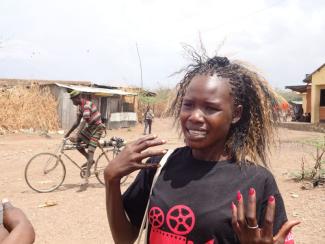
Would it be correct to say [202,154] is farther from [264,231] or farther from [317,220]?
[317,220]

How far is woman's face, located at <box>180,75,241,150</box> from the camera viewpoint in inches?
65.6

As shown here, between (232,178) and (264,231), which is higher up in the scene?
(232,178)

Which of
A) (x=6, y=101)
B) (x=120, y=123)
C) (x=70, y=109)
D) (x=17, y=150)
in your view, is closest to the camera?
(x=17, y=150)

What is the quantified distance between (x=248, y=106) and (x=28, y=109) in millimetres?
19664

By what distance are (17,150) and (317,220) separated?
10833mm

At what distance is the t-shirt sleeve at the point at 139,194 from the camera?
5.94ft

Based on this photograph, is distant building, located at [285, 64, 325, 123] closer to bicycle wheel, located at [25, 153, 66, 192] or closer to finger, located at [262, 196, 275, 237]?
bicycle wheel, located at [25, 153, 66, 192]

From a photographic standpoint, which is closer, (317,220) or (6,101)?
(317,220)

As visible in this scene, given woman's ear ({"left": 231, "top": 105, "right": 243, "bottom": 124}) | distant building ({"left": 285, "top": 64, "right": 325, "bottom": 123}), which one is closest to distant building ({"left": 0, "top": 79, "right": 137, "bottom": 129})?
distant building ({"left": 285, "top": 64, "right": 325, "bottom": 123})

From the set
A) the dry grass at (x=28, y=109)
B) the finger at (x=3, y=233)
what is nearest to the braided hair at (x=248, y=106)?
the finger at (x=3, y=233)

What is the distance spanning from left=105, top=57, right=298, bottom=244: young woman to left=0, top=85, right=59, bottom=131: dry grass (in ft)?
61.8

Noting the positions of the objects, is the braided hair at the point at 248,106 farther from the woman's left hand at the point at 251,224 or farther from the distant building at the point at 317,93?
the distant building at the point at 317,93

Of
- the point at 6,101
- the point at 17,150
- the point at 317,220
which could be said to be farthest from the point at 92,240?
the point at 6,101

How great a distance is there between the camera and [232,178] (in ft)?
5.30
